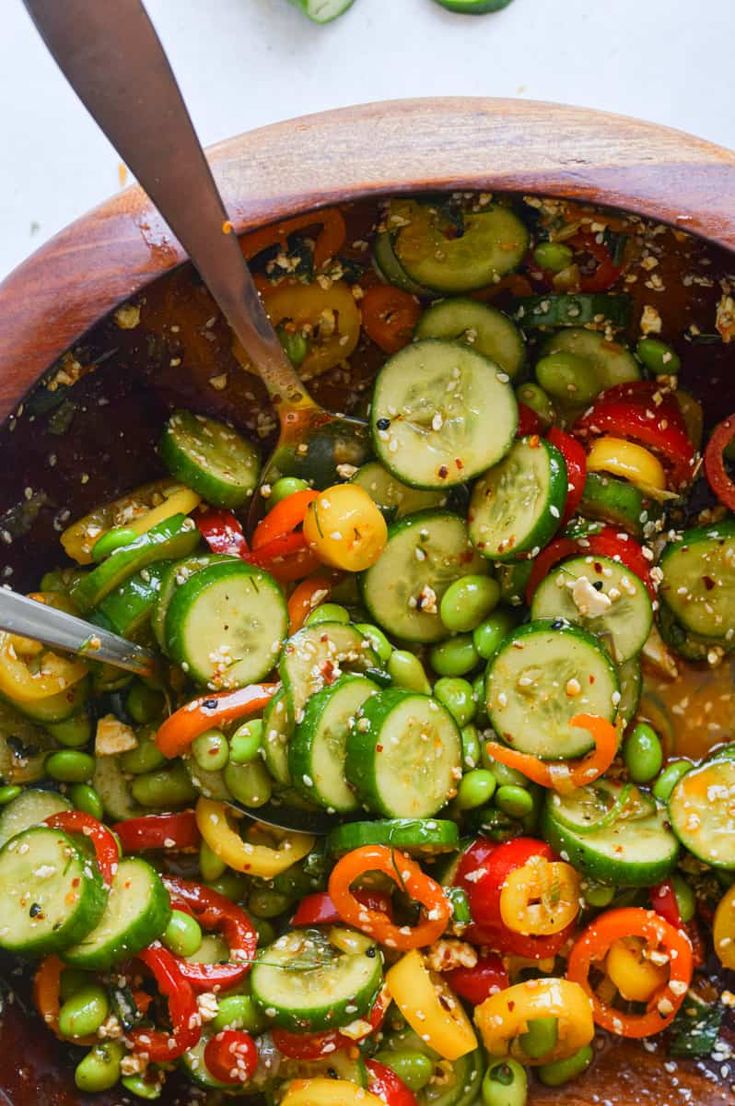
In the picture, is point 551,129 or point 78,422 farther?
point 78,422

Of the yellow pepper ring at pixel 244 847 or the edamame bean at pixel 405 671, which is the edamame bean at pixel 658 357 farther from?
the yellow pepper ring at pixel 244 847

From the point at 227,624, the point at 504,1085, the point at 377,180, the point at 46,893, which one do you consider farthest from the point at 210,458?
the point at 504,1085

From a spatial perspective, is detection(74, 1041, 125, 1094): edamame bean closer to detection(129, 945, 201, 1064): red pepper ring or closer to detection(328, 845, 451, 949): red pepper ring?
detection(129, 945, 201, 1064): red pepper ring

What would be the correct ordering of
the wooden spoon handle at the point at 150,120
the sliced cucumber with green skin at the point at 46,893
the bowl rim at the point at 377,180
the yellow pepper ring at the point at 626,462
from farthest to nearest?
1. the yellow pepper ring at the point at 626,462
2. the sliced cucumber with green skin at the point at 46,893
3. the bowl rim at the point at 377,180
4. the wooden spoon handle at the point at 150,120

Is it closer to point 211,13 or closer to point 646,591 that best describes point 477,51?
point 211,13

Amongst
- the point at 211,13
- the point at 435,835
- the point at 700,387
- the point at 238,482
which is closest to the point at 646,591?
the point at 700,387

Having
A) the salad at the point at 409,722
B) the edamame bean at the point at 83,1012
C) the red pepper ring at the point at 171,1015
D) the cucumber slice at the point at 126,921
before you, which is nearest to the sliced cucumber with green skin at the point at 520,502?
the salad at the point at 409,722

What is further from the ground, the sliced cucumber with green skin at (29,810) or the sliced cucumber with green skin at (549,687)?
the sliced cucumber with green skin at (29,810)
